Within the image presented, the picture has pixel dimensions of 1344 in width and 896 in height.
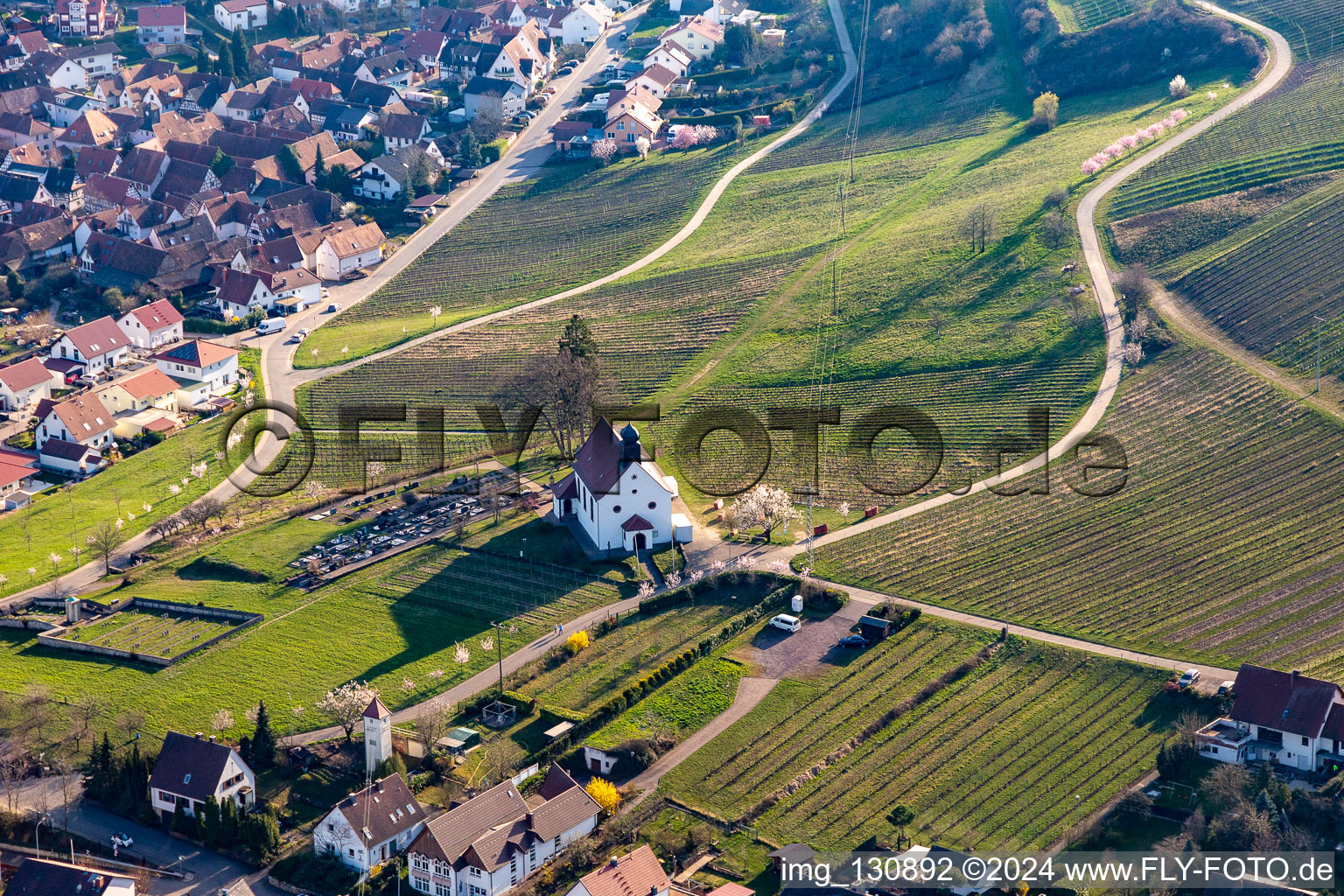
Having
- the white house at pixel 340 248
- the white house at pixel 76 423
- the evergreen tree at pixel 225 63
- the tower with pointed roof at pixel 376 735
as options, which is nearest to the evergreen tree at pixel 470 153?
the white house at pixel 340 248

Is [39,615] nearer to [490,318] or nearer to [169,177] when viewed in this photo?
[490,318]

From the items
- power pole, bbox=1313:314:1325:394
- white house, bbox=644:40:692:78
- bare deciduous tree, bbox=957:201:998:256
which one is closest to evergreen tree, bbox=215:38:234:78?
white house, bbox=644:40:692:78

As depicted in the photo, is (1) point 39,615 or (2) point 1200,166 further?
(2) point 1200,166

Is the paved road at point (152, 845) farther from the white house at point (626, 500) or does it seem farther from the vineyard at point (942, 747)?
the white house at point (626, 500)

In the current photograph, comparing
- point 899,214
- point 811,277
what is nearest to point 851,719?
point 811,277

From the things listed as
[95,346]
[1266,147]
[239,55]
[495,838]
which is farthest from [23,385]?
[1266,147]

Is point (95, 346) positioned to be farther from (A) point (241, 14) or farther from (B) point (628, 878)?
(A) point (241, 14)
